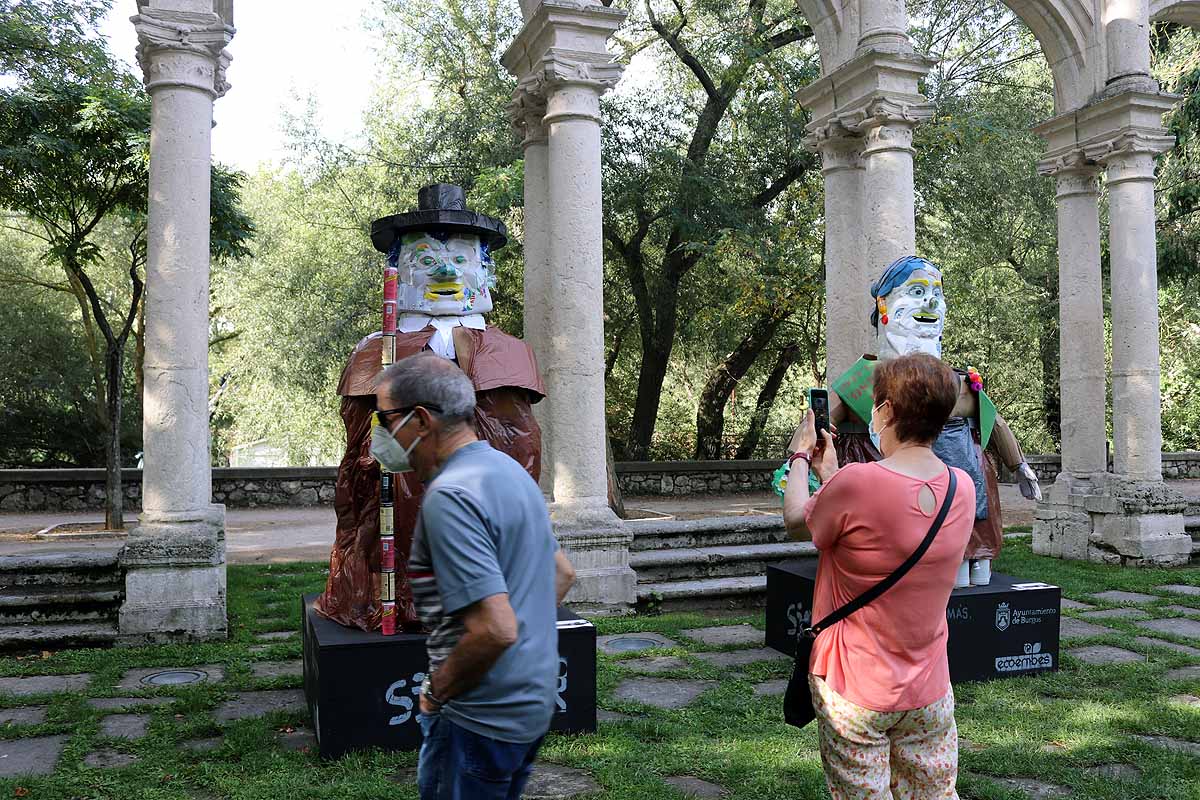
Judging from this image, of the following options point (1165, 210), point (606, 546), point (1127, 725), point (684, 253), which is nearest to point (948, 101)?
point (684, 253)

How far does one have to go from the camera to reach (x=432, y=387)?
209 centimetres

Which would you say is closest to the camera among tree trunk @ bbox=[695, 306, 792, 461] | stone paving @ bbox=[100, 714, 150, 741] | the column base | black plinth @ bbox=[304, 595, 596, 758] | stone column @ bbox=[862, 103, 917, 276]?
black plinth @ bbox=[304, 595, 596, 758]

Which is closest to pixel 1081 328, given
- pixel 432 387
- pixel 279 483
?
pixel 432 387

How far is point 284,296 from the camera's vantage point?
17.1 metres

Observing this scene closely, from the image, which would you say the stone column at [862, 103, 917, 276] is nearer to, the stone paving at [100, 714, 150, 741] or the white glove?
the white glove

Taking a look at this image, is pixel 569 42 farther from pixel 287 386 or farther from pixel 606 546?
pixel 287 386

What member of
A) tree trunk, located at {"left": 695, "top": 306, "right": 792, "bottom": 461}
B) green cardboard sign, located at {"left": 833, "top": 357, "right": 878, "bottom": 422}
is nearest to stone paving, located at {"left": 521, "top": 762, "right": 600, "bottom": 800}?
green cardboard sign, located at {"left": 833, "top": 357, "right": 878, "bottom": 422}

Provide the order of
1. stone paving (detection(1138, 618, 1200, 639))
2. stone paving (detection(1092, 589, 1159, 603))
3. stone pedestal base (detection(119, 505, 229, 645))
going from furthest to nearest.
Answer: stone paving (detection(1092, 589, 1159, 603)) → stone paving (detection(1138, 618, 1200, 639)) → stone pedestal base (detection(119, 505, 229, 645))

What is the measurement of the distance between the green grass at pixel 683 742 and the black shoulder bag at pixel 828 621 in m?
1.30

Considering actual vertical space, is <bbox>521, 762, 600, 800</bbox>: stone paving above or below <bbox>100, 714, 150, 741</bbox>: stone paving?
below

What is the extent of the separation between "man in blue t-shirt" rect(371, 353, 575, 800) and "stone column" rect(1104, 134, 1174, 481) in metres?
9.07

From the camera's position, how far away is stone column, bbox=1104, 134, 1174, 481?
9.41 metres

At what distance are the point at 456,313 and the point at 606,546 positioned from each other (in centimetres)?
285

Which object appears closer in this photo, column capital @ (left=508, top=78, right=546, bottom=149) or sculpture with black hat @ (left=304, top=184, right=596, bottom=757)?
sculpture with black hat @ (left=304, top=184, right=596, bottom=757)
